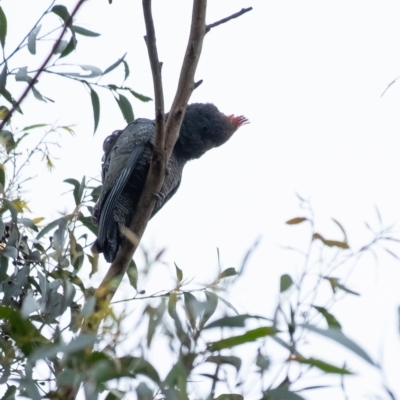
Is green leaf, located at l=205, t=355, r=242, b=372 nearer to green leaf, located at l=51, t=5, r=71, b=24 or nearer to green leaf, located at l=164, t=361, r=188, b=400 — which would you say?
green leaf, located at l=164, t=361, r=188, b=400

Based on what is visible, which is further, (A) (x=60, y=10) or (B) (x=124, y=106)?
(B) (x=124, y=106)

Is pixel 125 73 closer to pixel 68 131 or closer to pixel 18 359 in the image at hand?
pixel 68 131

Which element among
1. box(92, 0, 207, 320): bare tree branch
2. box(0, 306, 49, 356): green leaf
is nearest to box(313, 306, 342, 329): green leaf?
box(0, 306, 49, 356): green leaf

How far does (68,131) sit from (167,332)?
4.53 ft

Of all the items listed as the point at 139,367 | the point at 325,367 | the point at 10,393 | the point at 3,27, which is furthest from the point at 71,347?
the point at 3,27

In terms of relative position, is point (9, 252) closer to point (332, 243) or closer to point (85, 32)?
point (85, 32)

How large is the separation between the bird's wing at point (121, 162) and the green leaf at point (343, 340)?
6.63ft

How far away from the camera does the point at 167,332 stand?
108 centimetres

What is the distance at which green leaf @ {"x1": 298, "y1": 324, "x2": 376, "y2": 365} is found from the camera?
95cm

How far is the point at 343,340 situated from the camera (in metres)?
0.98

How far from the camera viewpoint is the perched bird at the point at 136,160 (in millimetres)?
3113

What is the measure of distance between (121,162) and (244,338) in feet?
7.67

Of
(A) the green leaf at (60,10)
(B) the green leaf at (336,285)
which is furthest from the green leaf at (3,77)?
(B) the green leaf at (336,285)

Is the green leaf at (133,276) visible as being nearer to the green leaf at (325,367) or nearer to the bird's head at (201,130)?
the green leaf at (325,367)
